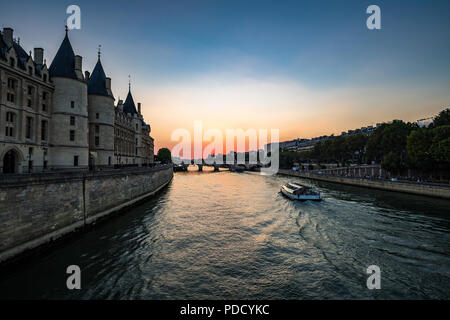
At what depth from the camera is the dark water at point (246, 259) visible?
9742mm

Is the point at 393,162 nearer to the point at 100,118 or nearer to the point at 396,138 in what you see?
the point at 396,138

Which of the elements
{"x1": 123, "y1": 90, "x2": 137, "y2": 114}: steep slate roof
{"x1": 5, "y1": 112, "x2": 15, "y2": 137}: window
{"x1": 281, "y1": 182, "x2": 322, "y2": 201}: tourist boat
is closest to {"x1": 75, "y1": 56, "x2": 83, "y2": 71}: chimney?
{"x1": 5, "y1": 112, "x2": 15, "y2": 137}: window

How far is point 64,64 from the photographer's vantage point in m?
27.8

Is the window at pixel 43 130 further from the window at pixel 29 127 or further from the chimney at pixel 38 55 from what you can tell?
the chimney at pixel 38 55

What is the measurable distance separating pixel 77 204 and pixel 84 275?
810 centimetres

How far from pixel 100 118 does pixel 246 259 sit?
33.2 metres

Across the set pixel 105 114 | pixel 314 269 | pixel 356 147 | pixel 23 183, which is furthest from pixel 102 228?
pixel 356 147

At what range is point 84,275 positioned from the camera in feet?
35.3

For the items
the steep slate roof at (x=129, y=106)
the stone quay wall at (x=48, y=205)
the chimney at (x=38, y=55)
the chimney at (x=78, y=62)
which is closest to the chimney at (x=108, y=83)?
the chimney at (x=78, y=62)

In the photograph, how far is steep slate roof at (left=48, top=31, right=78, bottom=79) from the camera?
89.7ft

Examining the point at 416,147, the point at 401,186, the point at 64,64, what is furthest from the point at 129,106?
the point at 416,147

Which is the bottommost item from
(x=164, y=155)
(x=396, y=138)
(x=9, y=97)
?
(x=164, y=155)

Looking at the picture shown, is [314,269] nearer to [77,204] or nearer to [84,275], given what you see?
[84,275]

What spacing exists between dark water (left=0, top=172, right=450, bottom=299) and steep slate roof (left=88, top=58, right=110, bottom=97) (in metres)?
24.1
